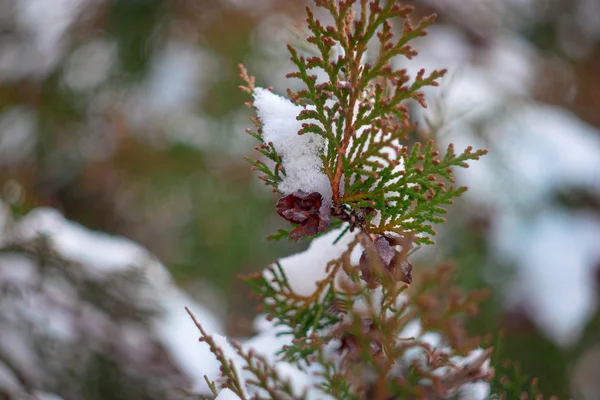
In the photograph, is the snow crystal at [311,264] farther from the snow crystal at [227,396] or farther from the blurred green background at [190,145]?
the blurred green background at [190,145]

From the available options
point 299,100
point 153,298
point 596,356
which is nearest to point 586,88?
point 596,356

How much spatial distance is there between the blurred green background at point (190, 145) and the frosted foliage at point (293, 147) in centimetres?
144

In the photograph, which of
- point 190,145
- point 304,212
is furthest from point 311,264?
point 190,145

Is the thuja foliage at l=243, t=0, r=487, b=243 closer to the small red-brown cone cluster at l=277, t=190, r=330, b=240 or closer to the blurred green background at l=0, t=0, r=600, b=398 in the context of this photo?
the small red-brown cone cluster at l=277, t=190, r=330, b=240

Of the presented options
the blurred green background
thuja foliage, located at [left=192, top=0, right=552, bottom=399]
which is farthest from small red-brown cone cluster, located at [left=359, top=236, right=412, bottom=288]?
the blurred green background

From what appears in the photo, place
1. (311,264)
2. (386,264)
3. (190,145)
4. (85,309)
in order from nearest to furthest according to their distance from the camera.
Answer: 1. (386,264)
2. (311,264)
3. (85,309)
4. (190,145)

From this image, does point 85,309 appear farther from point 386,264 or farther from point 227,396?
point 386,264

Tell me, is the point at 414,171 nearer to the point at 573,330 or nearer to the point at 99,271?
the point at 99,271

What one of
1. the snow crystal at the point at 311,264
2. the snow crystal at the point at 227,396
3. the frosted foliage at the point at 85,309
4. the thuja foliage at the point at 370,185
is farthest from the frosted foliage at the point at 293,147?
the frosted foliage at the point at 85,309

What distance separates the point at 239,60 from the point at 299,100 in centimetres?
175

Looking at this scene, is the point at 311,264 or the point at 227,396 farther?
the point at 311,264

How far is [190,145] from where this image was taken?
2273 mm

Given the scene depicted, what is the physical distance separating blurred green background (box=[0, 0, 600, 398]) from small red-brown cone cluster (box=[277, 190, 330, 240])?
145 centimetres

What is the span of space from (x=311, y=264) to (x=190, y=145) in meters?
1.68
